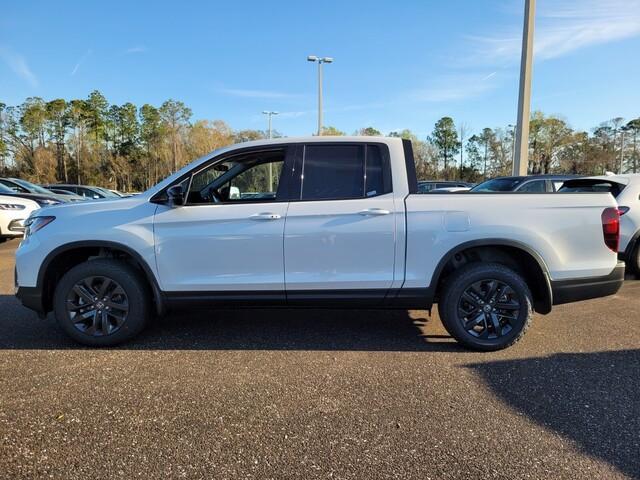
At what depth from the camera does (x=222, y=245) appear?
3896 millimetres

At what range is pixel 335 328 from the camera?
15.2 ft

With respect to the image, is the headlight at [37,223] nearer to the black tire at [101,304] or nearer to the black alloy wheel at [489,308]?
the black tire at [101,304]

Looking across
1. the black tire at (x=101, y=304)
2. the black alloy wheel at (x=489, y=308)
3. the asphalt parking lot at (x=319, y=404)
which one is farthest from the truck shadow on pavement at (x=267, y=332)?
the black alloy wheel at (x=489, y=308)

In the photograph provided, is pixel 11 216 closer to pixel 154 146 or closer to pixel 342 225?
pixel 342 225

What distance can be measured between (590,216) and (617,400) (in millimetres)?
1553

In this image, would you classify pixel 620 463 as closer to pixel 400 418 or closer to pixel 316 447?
pixel 400 418

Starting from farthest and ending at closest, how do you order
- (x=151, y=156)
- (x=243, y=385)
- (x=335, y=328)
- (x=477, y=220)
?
(x=151, y=156)
(x=335, y=328)
(x=477, y=220)
(x=243, y=385)

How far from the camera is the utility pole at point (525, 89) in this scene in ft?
43.1

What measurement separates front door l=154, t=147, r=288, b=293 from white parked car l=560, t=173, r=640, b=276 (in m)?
4.77

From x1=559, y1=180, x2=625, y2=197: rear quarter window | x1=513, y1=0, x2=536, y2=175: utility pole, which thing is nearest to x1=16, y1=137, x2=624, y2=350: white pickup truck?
x1=559, y1=180, x2=625, y2=197: rear quarter window

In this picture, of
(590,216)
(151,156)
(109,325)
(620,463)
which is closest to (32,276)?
(109,325)

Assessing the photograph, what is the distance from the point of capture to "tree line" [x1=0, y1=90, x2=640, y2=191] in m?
56.3

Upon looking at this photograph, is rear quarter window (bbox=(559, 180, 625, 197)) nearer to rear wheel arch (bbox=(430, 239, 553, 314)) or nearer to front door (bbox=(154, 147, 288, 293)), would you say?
rear wheel arch (bbox=(430, 239, 553, 314))

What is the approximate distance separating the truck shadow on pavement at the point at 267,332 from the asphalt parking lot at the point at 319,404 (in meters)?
0.03
